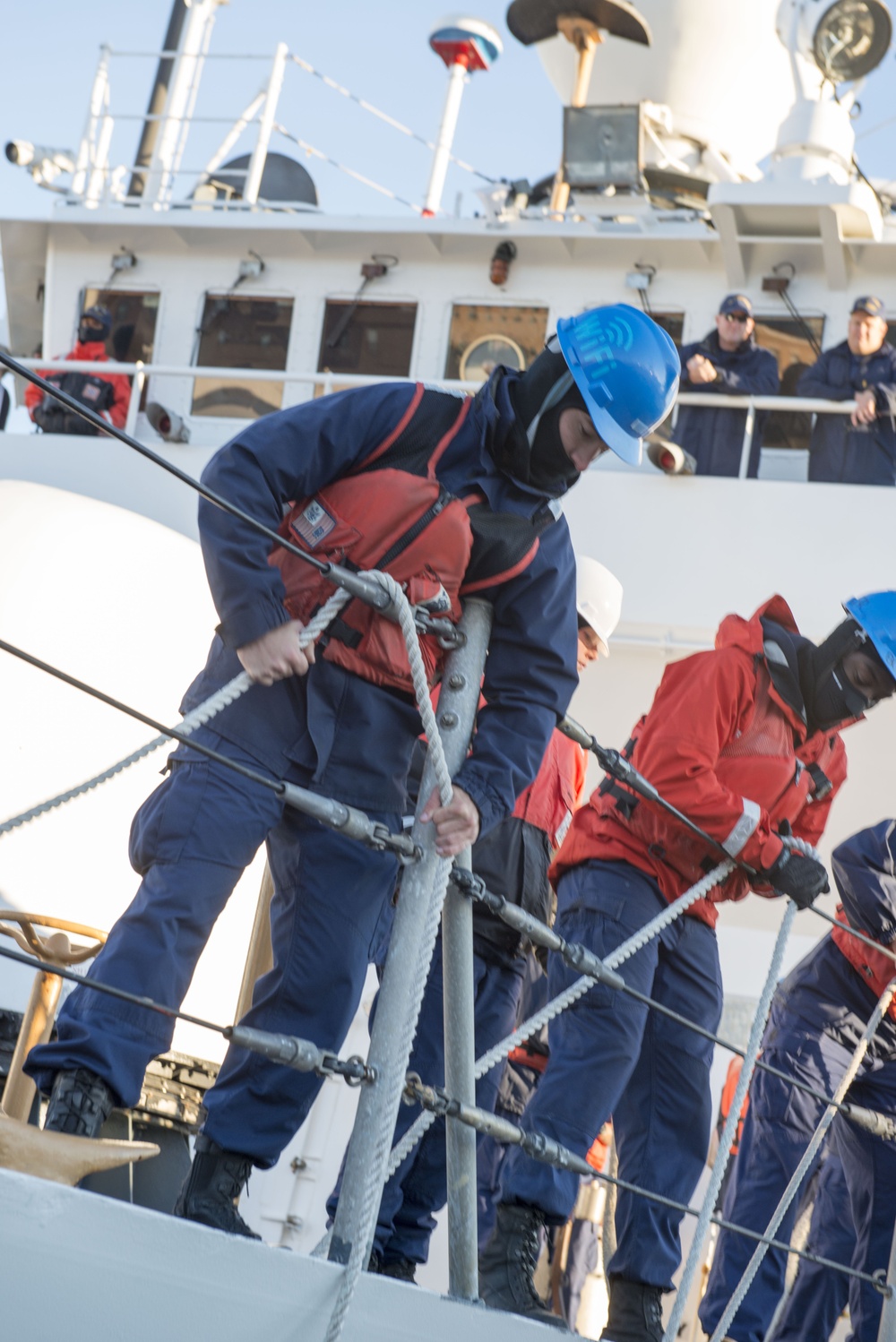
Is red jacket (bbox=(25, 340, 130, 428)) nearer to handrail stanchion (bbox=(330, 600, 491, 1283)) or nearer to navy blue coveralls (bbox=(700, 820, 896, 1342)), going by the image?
navy blue coveralls (bbox=(700, 820, 896, 1342))

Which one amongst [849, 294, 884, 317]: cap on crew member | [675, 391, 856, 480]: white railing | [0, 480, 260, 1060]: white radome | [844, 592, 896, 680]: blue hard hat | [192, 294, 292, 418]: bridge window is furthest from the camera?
[192, 294, 292, 418]: bridge window

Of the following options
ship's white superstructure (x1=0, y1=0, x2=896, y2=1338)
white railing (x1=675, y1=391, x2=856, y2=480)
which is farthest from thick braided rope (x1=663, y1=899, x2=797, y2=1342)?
white railing (x1=675, y1=391, x2=856, y2=480)

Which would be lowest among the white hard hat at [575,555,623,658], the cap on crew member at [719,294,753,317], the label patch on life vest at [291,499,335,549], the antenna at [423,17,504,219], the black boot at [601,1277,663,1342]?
the black boot at [601,1277,663,1342]

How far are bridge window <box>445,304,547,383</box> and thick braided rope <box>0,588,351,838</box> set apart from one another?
6.42 metres

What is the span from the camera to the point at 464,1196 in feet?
7.61

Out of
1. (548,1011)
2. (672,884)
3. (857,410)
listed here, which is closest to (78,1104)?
(548,1011)

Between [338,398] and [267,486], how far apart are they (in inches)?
8.8

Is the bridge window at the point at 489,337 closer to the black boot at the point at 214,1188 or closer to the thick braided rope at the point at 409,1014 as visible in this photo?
the thick braided rope at the point at 409,1014

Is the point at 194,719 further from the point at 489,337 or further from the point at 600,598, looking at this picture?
the point at 489,337

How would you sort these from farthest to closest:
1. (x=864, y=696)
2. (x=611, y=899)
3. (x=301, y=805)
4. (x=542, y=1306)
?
(x=864, y=696) → (x=611, y=899) → (x=542, y=1306) → (x=301, y=805)

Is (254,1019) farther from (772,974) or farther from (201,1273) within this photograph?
(772,974)

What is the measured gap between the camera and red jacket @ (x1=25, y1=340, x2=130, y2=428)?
8.19 m

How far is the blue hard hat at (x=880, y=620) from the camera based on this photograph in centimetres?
344

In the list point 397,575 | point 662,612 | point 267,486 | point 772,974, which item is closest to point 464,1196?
point 772,974
